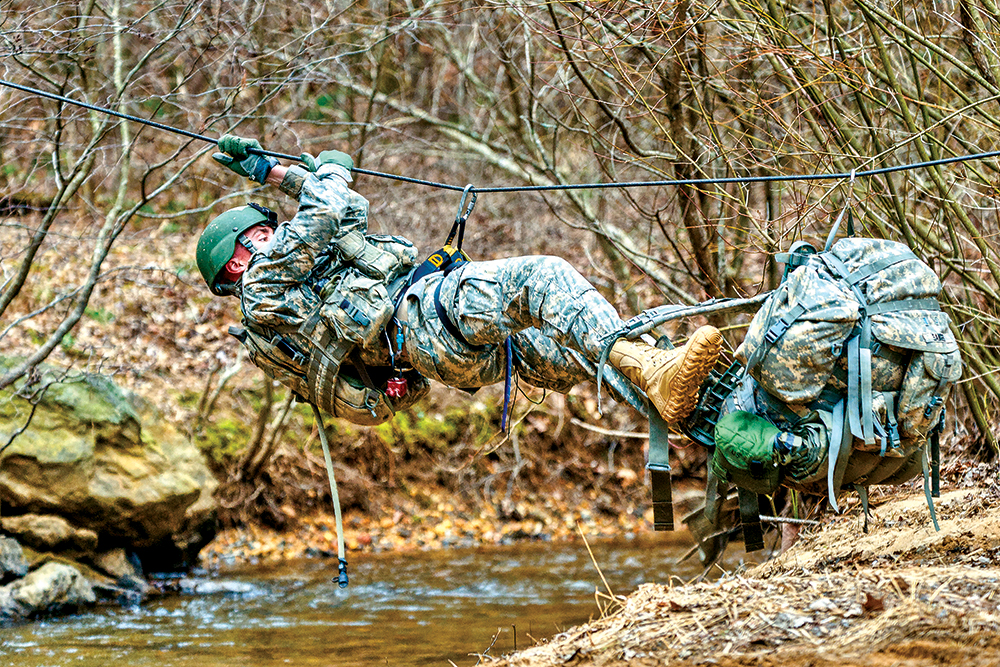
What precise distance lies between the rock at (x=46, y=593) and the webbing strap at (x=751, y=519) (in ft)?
17.2

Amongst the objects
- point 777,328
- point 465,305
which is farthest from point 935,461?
point 465,305

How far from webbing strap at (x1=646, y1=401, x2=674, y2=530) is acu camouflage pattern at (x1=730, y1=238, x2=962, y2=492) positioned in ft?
1.57

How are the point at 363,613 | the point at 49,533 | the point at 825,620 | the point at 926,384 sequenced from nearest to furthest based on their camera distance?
1. the point at 825,620
2. the point at 926,384
3. the point at 363,613
4. the point at 49,533

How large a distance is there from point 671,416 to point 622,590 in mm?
4166

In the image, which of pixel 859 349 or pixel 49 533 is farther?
pixel 49 533

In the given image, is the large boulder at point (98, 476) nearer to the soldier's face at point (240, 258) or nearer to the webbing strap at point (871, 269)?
the soldier's face at point (240, 258)

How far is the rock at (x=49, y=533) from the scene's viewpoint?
295 inches

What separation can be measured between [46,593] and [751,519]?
5.29 metres

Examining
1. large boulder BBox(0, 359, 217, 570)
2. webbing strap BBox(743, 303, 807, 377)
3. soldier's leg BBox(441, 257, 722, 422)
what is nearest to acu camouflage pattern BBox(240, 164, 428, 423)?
soldier's leg BBox(441, 257, 722, 422)

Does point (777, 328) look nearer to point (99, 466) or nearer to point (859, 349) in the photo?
point (859, 349)

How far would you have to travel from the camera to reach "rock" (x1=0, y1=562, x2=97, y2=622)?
23.2ft

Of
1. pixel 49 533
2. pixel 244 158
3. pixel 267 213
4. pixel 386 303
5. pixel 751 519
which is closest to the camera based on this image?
pixel 751 519

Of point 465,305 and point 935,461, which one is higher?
point 465,305

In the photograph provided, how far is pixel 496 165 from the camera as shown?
35.2ft
